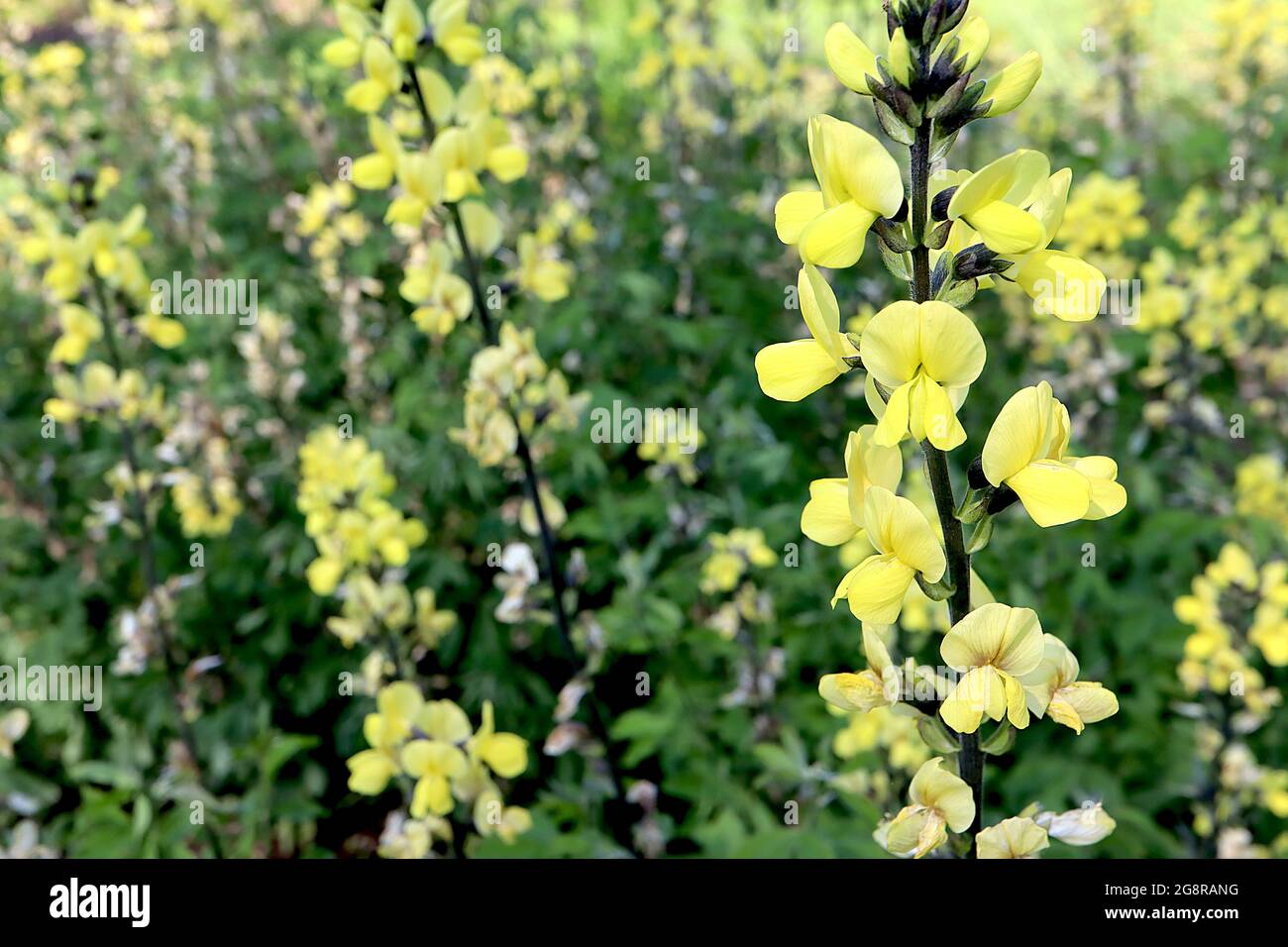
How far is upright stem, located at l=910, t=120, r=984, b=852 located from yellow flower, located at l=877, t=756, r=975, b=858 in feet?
0.12

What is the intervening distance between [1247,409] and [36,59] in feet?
22.8

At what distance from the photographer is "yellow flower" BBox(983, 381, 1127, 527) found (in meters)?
1.11

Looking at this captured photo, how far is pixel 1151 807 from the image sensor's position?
121 inches

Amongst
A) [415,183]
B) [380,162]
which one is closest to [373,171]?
[380,162]

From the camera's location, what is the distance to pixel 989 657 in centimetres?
119

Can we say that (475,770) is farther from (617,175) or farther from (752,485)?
(617,175)

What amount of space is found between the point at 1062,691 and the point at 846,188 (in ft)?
2.42

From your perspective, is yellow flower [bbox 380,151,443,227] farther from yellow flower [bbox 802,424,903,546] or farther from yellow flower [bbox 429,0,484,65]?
yellow flower [bbox 802,424,903,546]

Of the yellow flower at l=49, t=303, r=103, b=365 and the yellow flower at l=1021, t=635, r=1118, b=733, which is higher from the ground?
the yellow flower at l=49, t=303, r=103, b=365

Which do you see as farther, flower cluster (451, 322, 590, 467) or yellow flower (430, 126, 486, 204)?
flower cluster (451, 322, 590, 467)

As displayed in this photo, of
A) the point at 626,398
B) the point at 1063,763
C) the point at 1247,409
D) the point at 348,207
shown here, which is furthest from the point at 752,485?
the point at 348,207

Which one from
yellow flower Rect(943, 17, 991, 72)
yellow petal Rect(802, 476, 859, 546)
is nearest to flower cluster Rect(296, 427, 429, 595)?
yellow petal Rect(802, 476, 859, 546)

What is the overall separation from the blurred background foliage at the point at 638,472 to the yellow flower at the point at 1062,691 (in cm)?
121

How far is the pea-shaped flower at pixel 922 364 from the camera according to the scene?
1.07m
